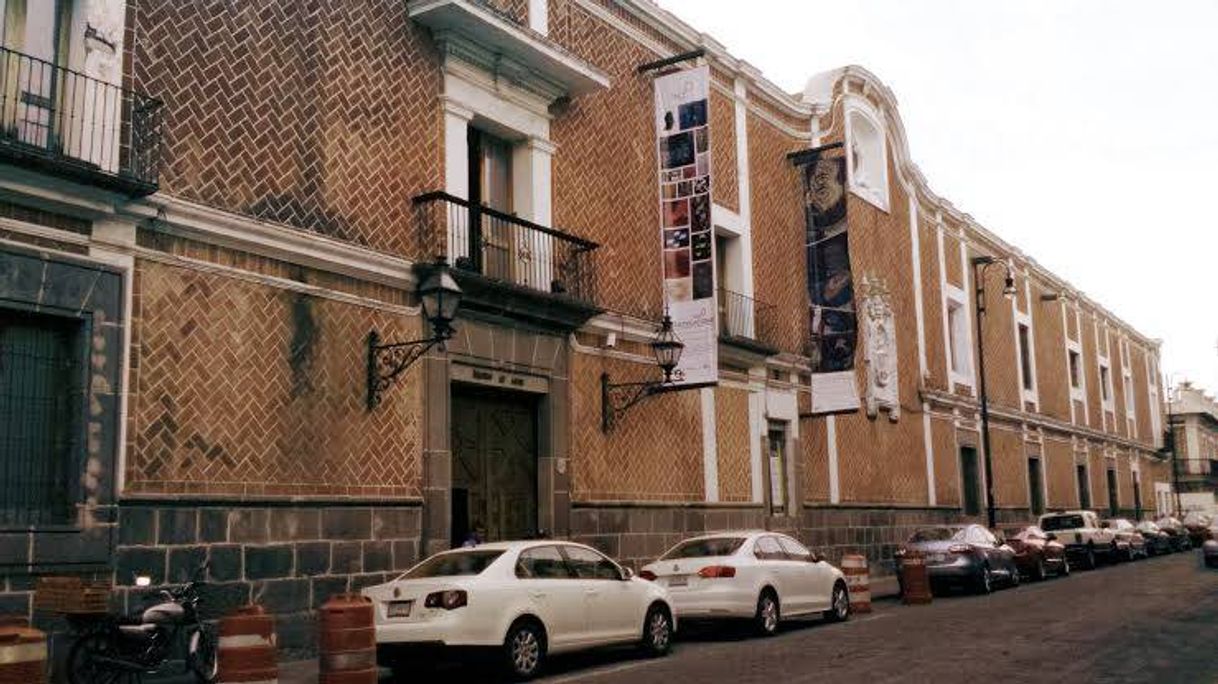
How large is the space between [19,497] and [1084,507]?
44793mm

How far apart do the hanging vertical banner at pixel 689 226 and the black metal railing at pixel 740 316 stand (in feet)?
9.50

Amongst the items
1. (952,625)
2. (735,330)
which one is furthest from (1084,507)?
(952,625)

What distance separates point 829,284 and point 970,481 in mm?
13251

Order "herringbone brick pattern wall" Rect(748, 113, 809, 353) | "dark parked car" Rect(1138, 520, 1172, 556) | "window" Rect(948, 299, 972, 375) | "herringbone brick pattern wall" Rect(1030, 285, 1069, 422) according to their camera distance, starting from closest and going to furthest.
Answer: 1. "herringbone brick pattern wall" Rect(748, 113, 809, 353)
2. "window" Rect(948, 299, 972, 375)
3. "dark parked car" Rect(1138, 520, 1172, 556)
4. "herringbone brick pattern wall" Rect(1030, 285, 1069, 422)

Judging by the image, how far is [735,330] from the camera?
23.1 m

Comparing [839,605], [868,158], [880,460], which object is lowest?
[839,605]

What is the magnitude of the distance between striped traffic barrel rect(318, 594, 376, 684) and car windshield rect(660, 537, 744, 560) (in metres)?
6.90

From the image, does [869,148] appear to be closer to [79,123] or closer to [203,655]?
[79,123]

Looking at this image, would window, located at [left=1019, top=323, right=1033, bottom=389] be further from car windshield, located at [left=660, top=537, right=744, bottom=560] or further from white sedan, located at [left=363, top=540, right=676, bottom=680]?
white sedan, located at [left=363, top=540, right=676, bottom=680]

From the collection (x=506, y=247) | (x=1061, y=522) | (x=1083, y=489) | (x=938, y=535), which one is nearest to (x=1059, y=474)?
(x=1083, y=489)

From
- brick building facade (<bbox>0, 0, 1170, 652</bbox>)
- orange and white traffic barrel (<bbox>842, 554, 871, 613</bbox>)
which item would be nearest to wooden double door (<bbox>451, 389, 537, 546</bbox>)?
brick building facade (<bbox>0, 0, 1170, 652</bbox>)

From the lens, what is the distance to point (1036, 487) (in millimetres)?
42250

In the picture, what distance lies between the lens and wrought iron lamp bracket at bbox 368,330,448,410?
1462 centimetres

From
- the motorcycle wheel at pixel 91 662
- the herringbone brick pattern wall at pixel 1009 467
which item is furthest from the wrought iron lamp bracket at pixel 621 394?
the herringbone brick pattern wall at pixel 1009 467
